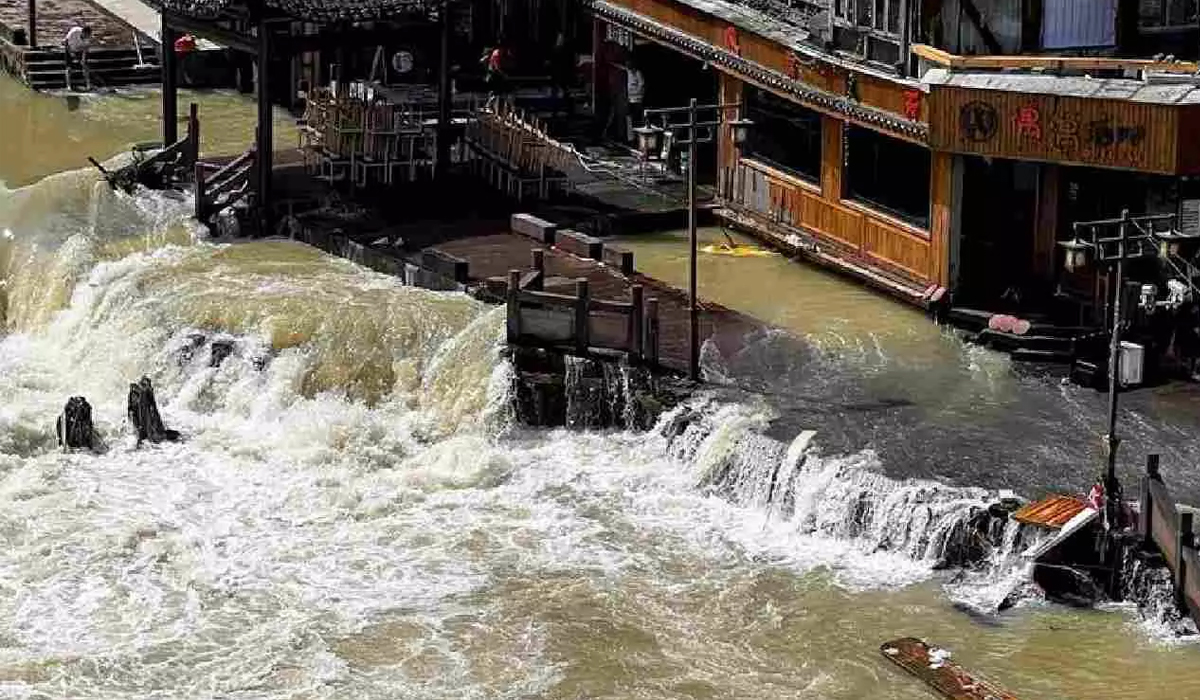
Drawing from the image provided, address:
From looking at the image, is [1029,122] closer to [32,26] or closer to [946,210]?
[946,210]

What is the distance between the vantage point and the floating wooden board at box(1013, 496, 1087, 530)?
107ft

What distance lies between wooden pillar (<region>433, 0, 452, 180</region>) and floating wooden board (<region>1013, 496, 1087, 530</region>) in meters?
19.3

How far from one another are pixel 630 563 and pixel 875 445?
13.2 ft

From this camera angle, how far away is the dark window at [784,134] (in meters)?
45.9

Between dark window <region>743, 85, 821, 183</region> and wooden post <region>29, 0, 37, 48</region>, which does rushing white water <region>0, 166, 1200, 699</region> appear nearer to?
dark window <region>743, 85, 821, 183</region>

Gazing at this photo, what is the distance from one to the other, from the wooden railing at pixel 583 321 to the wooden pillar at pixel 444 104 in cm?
1035

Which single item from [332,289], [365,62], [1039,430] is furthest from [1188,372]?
[365,62]

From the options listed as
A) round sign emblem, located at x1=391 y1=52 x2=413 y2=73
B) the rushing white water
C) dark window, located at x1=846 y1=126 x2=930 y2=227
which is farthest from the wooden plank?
round sign emblem, located at x1=391 y1=52 x2=413 y2=73

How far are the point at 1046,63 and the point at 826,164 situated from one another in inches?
248

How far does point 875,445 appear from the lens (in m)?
35.9

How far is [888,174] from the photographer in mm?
43594

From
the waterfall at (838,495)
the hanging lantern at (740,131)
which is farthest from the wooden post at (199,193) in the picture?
the waterfall at (838,495)

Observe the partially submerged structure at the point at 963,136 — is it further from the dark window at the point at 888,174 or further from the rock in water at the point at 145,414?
the rock in water at the point at 145,414

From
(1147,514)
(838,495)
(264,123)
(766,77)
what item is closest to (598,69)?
(766,77)
